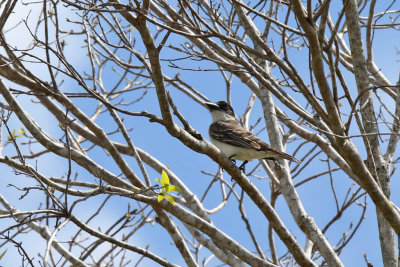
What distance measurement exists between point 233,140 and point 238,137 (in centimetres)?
9

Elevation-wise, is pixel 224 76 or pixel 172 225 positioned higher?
pixel 224 76

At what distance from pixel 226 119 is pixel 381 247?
445cm

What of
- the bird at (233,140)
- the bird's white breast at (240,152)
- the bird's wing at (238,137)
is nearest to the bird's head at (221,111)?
the bird at (233,140)

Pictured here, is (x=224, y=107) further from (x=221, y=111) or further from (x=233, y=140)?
(x=233, y=140)

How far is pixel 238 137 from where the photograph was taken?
8.31 metres

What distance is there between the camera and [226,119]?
9664mm

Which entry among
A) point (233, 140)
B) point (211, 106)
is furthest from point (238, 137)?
point (211, 106)

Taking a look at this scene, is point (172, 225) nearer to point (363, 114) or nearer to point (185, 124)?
point (185, 124)

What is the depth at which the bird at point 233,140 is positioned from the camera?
7.57m

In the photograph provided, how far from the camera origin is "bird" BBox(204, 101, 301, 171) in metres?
7.57

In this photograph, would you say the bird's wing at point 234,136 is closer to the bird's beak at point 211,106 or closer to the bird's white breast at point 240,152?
the bird's white breast at point 240,152

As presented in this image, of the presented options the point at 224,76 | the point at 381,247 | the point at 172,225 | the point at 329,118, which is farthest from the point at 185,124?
the point at 224,76

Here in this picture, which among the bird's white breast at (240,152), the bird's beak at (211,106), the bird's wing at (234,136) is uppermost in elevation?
Answer: the bird's beak at (211,106)

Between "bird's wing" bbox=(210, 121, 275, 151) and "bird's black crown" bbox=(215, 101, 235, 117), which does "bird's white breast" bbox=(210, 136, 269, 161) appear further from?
"bird's black crown" bbox=(215, 101, 235, 117)
